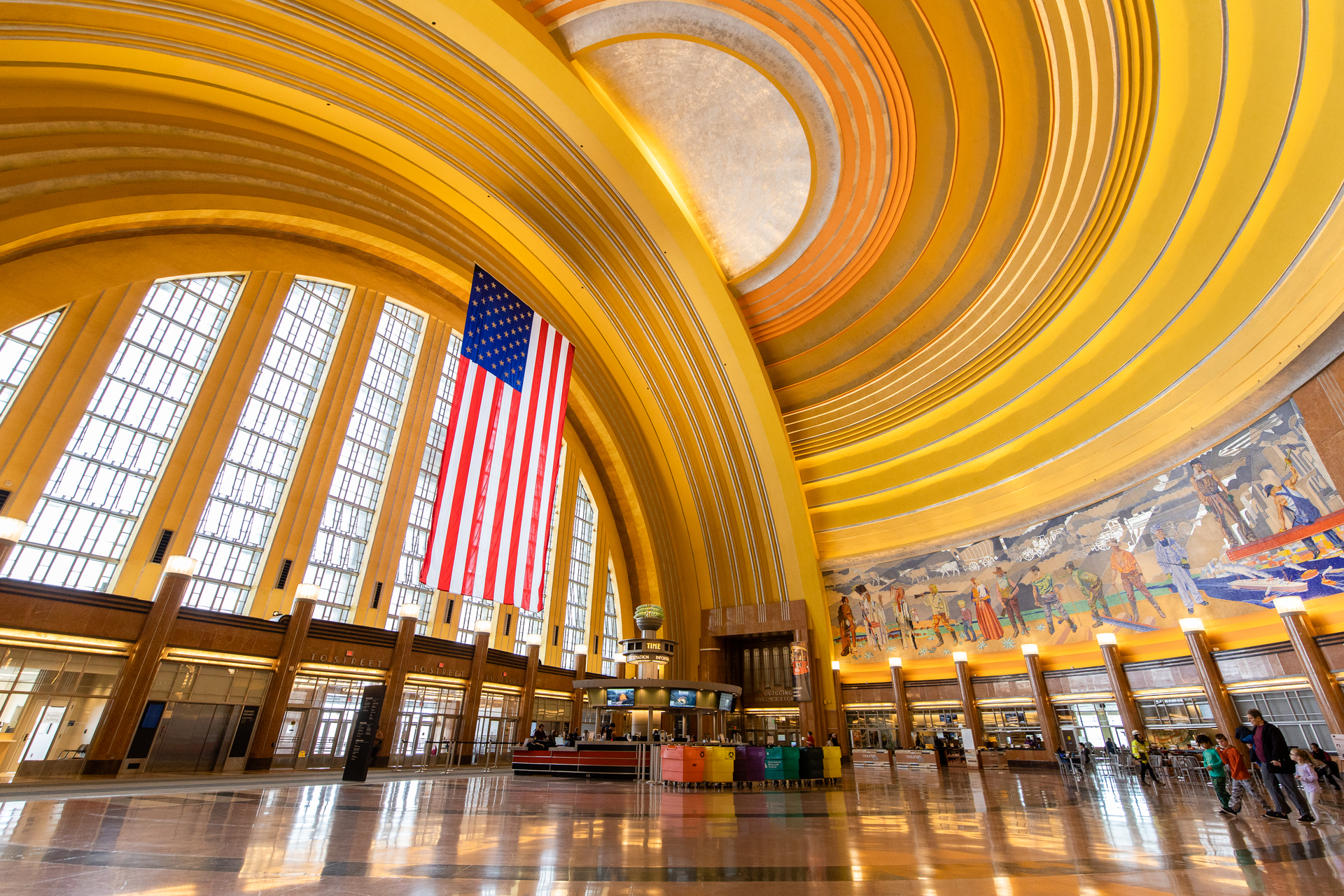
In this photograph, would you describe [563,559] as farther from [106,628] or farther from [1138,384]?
[1138,384]

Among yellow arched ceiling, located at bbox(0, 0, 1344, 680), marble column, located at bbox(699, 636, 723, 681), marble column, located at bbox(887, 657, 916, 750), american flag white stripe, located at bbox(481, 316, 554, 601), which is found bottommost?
marble column, located at bbox(887, 657, 916, 750)

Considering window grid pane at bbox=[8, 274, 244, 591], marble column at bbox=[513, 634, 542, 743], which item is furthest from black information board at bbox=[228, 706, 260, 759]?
marble column at bbox=[513, 634, 542, 743]

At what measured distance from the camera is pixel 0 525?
11.2m

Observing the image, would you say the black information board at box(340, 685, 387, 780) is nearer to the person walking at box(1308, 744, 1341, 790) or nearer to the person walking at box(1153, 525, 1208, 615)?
the person walking at box(1308, 744, 1341, 790)

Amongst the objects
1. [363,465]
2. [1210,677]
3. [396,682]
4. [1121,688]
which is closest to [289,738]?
[396,682]

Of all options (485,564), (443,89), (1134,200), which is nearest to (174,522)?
(485,564)

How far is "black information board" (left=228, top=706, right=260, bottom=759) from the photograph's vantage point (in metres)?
14.8

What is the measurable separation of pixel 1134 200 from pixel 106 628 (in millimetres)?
24044

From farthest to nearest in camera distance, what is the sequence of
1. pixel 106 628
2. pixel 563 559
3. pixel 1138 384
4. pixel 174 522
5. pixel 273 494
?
pixel 563 559, pixel 273 494, pixel 174 522, pixel 1138 384, pixel 106 628

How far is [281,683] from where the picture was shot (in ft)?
50.7

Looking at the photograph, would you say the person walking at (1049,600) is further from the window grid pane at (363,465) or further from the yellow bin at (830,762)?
the window grid pane at (363,465)

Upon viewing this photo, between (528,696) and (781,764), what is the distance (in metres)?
13.5

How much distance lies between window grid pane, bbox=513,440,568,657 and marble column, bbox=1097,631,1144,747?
59.4ft

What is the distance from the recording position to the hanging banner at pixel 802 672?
17.7 meters
